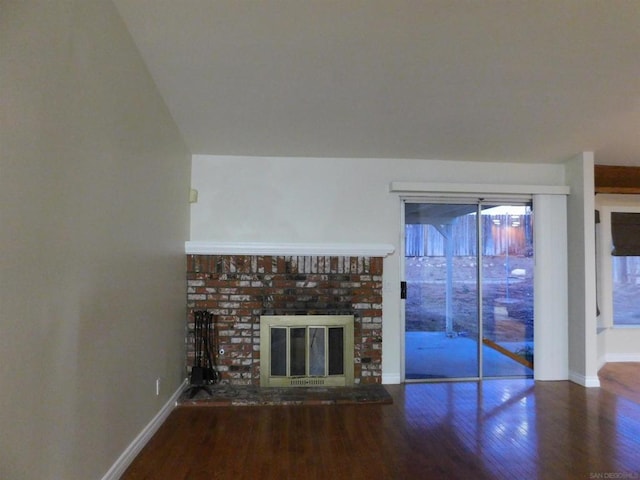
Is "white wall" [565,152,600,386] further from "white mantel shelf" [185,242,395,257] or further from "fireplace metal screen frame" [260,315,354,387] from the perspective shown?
"fireplace metal screen frame" [260,315,354,387]

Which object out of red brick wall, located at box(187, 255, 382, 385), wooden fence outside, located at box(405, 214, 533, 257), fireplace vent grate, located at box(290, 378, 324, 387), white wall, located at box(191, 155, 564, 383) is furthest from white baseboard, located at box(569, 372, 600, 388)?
fireplace vent grate, located at box(290, 378, 324, 387)

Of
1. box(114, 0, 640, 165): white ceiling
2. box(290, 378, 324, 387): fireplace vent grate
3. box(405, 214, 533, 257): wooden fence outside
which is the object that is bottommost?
box(290, 378, 324, 387): fireplace vent grate

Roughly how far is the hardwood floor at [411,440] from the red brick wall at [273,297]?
525 mm

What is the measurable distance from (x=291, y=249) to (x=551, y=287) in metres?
2.94

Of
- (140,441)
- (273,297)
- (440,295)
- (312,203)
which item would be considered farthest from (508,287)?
(140,441)

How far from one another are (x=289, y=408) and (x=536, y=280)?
9.93 feet

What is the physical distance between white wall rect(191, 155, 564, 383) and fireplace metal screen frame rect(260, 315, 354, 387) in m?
0.44

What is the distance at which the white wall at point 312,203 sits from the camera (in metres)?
3.72

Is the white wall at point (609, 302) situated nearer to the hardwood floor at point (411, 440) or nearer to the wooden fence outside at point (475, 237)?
the wooden fence outside at point (475, 237)

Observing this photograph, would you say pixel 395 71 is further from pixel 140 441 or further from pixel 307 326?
pixel 140 441

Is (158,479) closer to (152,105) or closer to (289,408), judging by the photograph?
(289,408)

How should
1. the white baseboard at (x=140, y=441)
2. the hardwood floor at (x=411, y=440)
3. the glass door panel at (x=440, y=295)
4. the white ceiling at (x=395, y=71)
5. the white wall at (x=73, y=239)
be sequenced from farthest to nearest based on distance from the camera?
the glass door panel at (x=440, y=295) → the hardwood floor at (x=411, y=440) → the white baseboard at (x=140, y=441) → the white ceiling at (x=395, y=71) → the white wall at (x=73, y=239)

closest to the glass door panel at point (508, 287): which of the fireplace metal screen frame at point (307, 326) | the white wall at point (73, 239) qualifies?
the fireplace metal screen frame at point (307, 326)

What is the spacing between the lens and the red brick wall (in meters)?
3.53
